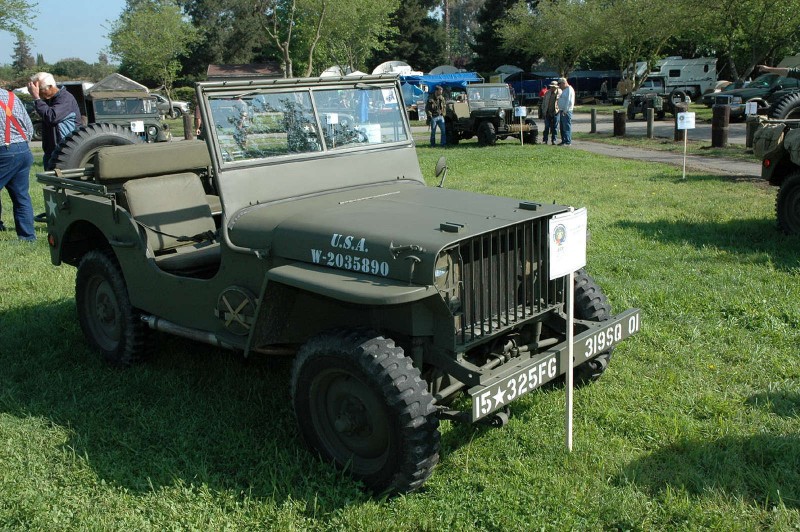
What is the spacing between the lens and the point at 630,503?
337cm

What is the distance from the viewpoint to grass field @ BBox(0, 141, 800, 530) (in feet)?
11.2

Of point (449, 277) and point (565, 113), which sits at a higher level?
point (565, 113)

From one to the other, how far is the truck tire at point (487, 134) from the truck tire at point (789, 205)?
476 inches

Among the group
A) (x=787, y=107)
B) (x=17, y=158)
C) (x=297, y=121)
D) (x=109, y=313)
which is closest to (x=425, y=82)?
(x=787, y=107)

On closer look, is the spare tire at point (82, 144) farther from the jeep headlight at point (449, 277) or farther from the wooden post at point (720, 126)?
the wooden post at point (720, 126)

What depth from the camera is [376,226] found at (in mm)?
3746

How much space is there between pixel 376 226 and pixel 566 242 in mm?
934

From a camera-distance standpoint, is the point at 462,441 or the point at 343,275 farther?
the point at 462,441

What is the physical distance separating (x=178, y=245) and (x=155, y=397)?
3.41ft

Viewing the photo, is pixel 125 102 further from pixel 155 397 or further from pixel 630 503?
pixel 630 503

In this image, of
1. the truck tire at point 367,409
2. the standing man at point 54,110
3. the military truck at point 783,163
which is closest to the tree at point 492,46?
the standing man at point 54,110

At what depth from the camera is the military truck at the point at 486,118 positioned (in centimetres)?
2003

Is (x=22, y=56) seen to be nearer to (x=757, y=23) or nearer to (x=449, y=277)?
(x=757, y=23)

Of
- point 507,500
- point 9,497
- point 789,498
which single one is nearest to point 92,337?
point 9,497
